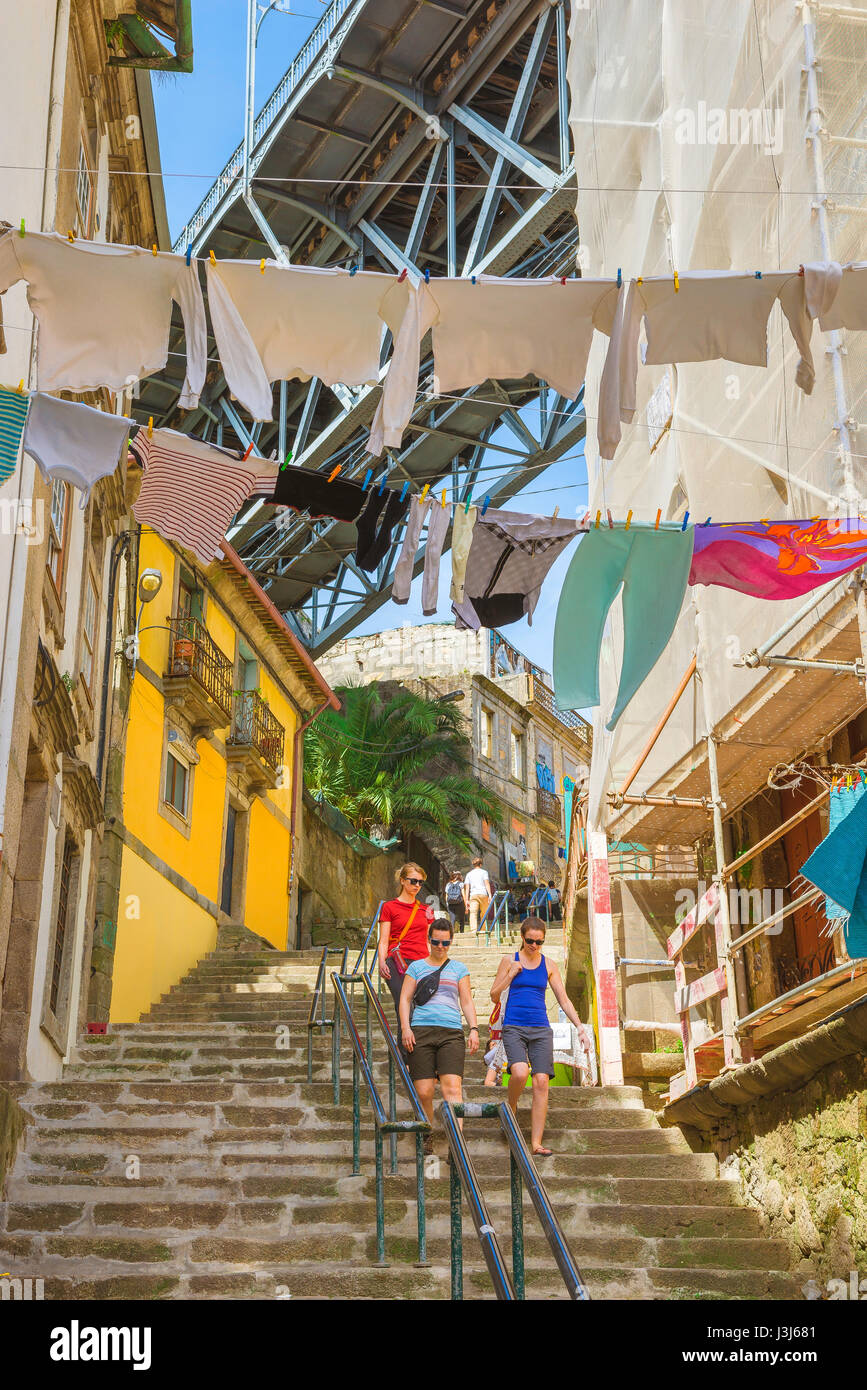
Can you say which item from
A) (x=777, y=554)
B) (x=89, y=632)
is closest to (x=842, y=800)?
(x=777, y=554)

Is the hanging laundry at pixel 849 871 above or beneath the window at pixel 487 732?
beneath

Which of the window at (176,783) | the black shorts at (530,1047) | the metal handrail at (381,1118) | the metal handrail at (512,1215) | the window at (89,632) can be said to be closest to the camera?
the metal handrail at (512,1215)

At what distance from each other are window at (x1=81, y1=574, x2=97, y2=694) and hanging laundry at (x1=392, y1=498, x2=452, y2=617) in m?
6.07

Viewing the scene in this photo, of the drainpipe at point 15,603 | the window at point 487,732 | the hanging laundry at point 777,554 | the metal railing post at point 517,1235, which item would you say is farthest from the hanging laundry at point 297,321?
the window at point 487,732

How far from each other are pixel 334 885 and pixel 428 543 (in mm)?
20433

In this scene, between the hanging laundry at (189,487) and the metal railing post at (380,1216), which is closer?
the metal railing post at (380,1216)

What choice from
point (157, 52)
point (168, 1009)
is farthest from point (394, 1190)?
point (157, 52)

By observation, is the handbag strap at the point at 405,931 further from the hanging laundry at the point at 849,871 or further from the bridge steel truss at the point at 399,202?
the bridge steel truss at the point at 399,202

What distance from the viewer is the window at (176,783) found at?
19.2 meters

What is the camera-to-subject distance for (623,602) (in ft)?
26.1

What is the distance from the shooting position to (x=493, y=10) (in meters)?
19.2

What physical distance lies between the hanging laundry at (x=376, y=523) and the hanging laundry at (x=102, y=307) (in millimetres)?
1601

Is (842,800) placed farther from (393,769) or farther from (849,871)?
(393,769)

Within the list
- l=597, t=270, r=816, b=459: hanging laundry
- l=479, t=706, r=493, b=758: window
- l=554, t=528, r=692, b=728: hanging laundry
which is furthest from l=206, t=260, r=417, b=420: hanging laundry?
l=479, t=706, r=493, b=758: window
